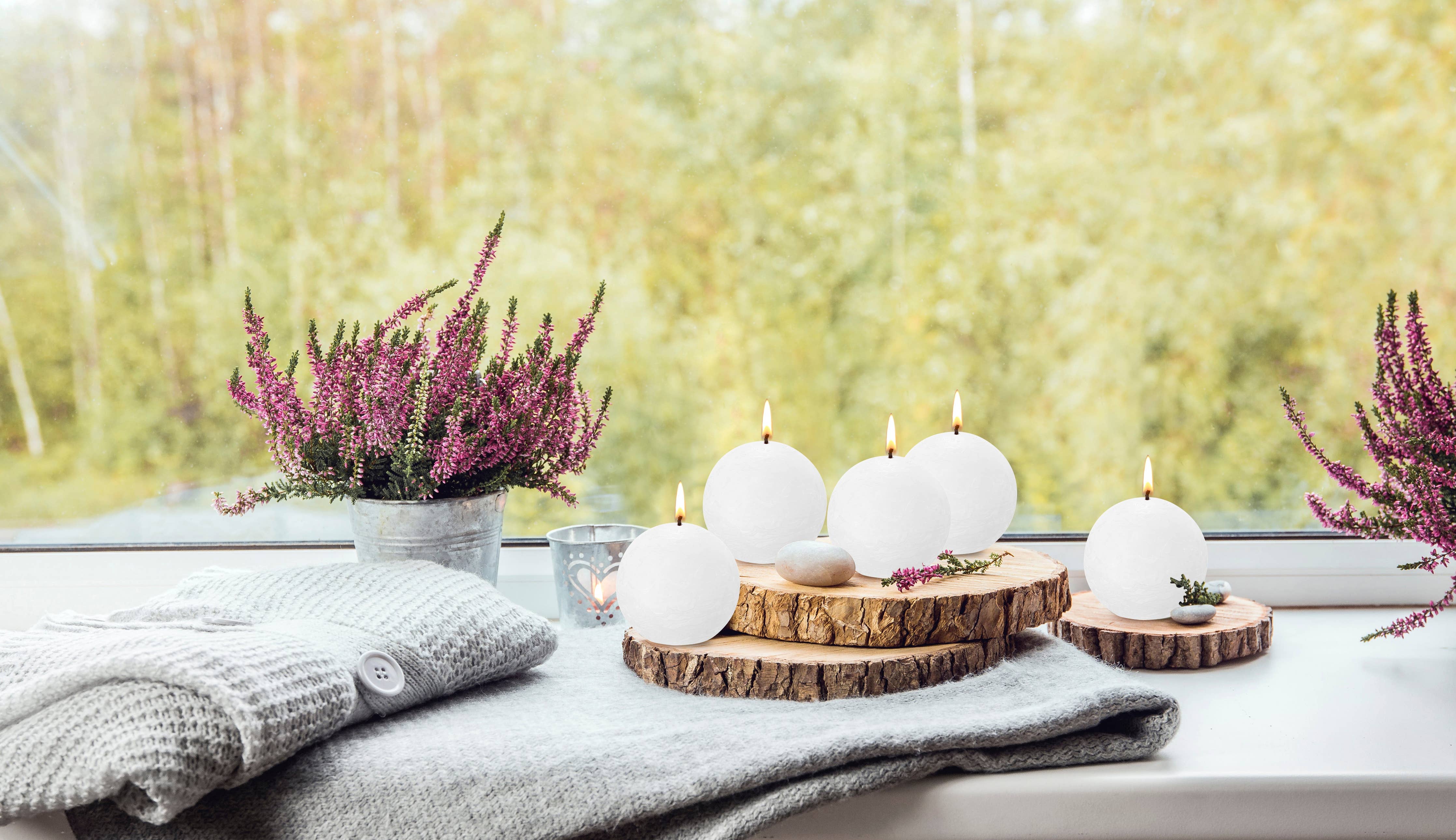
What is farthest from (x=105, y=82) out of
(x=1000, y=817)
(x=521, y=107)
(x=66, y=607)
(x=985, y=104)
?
(x=1000, y=817)

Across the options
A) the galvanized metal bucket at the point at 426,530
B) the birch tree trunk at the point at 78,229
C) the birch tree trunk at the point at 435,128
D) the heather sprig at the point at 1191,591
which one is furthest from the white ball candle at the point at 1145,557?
the birch tree trunk at the point at 78,229

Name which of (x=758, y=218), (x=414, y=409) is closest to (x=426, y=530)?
(x=414, y=409)

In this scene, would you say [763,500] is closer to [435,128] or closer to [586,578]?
[586,578]

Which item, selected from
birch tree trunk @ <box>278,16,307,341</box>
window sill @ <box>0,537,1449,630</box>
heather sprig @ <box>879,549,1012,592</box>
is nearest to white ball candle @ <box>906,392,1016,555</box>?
heather sprig @ <box>879,549,1012,592</box>

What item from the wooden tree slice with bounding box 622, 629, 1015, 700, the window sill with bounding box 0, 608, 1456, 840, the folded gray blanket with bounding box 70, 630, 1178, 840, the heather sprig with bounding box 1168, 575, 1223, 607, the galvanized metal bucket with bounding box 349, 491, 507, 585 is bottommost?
the window sill with bounding box 0, 608, 1456, 840

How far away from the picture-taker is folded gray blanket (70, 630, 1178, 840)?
57 centimetres

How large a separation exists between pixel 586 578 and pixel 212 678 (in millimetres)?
405

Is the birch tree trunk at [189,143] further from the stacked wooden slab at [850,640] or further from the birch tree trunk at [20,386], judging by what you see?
the stacked wooden slab at [850,640]

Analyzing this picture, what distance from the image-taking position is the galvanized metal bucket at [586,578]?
3.01 feet

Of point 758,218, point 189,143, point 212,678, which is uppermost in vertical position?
point 189,143

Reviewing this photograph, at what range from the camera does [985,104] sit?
1096mm

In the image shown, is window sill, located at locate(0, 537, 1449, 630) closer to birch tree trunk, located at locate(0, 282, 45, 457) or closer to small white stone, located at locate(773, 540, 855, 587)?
birch tree trunk, located at locate(0, 282, 45, 457)

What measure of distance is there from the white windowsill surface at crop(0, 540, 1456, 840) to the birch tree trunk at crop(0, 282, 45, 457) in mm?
717

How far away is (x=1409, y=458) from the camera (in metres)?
0.81
